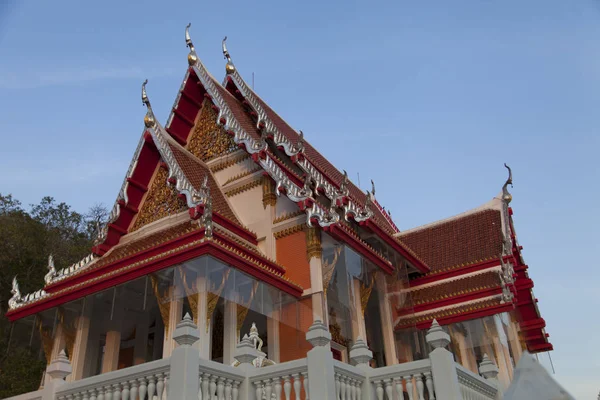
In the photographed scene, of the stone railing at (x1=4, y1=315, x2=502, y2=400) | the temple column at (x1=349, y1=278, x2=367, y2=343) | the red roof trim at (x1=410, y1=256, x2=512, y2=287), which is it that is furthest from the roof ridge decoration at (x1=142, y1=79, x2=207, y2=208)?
the red roof trim at (x1=410, y1=256, x2=512, y2=287)

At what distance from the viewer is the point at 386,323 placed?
1138 cm

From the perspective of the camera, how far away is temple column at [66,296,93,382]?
9.81 m

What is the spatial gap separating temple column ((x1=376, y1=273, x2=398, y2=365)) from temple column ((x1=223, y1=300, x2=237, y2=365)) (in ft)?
10.7

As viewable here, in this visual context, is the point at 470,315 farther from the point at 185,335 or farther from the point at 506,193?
the point at 185,335

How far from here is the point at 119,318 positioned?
1000 centimetres

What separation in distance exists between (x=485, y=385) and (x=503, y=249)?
20.5 feet

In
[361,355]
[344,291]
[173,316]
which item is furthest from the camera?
[344,291]

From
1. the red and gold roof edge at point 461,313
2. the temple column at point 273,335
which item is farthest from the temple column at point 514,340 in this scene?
the temple column at point 273,335

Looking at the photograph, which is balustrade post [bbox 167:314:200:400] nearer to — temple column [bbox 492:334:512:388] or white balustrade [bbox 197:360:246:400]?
white balustrade [bbox 197:360:246:400]

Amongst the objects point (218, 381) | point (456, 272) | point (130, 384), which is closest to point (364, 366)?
point (218, 381)

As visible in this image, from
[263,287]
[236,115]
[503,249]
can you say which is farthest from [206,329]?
[503,249]

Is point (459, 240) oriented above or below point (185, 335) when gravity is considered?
above

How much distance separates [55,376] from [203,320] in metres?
2.23

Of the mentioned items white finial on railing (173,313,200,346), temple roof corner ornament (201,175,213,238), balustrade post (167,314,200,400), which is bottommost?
balustrade post (167,314,200,400)
